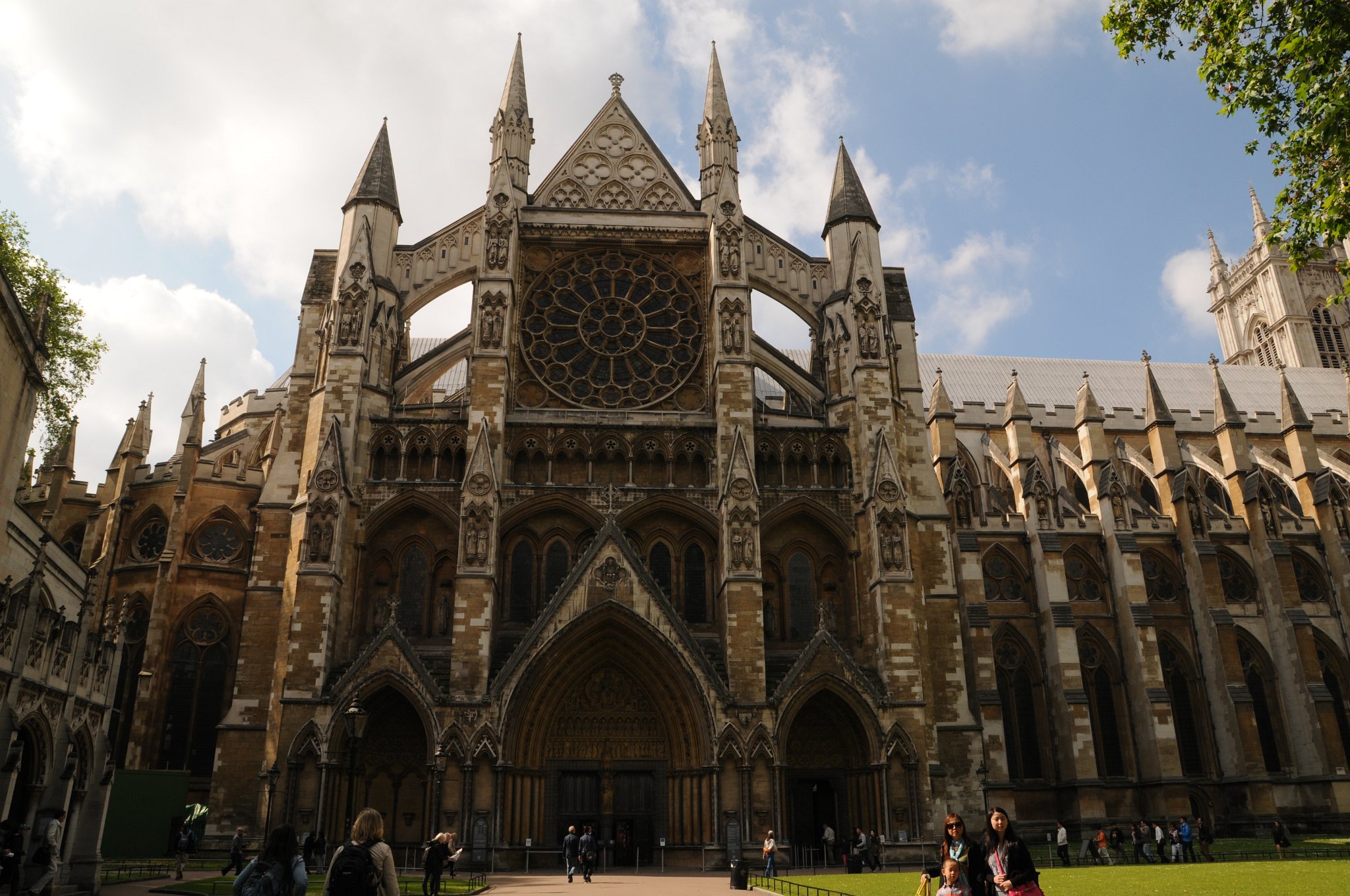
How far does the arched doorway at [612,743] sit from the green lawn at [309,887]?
4689 mm

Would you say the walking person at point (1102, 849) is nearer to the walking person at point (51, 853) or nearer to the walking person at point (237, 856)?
the walking person at point (237, 856)

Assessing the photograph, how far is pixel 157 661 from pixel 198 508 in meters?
5.13

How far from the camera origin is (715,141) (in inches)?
1281

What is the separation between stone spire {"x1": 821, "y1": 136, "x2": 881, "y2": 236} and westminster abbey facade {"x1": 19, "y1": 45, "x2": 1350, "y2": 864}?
119 millimetres

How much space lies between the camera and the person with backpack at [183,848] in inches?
778

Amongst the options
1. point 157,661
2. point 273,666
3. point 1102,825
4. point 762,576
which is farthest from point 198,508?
point 1102,825

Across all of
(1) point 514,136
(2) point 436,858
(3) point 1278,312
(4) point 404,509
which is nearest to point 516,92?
(1) point 514,136

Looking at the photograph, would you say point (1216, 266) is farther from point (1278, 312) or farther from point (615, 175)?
point (615, 175)

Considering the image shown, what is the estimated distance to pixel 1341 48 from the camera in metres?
13.0

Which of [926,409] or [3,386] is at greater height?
[926,409]

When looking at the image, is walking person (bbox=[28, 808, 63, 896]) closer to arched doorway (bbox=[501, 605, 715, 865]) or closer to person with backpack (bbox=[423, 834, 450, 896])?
person with backpack (bbox=[423, 834, 450, 896])

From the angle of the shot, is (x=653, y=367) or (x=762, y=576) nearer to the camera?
(x=762, y=576)

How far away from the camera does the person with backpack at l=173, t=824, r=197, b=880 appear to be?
1975cm

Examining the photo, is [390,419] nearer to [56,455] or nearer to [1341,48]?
[56,455]
